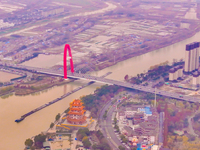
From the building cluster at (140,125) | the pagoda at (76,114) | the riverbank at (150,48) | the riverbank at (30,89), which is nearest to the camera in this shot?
the building cluster at (140,125)

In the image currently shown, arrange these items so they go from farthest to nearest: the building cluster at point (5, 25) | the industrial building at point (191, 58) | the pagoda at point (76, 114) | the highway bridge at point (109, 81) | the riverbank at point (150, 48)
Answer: the building cluster at point (5, 25) < the riverbank at point (150, 48) < the industrial building at point (191, 58) < the highway bridge at point (109, 81) < the pagoda at point (76, 114)

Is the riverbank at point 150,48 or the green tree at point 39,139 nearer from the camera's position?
the green tree at point 39,139

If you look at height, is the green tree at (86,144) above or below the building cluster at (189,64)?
below

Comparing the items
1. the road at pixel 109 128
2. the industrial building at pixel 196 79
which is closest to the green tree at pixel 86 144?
the road at pixel 109 128

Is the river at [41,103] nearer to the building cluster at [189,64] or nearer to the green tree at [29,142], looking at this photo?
the green tree at [29,142]

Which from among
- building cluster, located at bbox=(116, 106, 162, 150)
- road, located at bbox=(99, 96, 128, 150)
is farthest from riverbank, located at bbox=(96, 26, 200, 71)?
building cluster, located at bbox=(116, 106, 162, 150)

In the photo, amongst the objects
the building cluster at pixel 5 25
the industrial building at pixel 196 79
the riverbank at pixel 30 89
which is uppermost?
the building cluster at pixel 5 25
